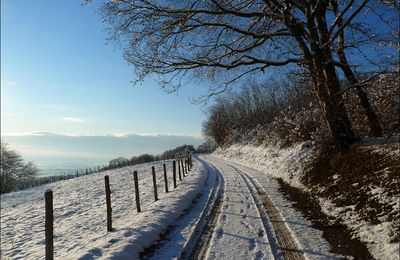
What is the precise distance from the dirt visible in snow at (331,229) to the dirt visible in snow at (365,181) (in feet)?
1.60

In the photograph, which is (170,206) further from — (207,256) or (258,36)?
(258,36)

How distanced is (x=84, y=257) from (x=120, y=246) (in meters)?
0.74

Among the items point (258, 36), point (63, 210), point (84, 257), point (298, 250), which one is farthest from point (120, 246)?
point (63, 210)

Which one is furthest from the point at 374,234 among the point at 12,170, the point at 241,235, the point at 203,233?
the point at 12,170

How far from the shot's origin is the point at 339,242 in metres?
7.16

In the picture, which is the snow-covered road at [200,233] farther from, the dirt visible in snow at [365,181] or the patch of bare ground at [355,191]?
the dirt visible in snow at [365,181]

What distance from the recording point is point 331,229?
8.12 m

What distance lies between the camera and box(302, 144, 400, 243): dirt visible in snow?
25.3ft

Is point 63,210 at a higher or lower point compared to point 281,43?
lower

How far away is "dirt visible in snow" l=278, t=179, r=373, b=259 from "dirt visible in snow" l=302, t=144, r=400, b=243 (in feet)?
1.60

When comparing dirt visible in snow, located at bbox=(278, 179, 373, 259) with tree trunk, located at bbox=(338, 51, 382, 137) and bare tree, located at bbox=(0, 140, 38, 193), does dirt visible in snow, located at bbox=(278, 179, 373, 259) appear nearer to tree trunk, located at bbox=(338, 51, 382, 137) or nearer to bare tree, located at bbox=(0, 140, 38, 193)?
tree trunk, located at bbox=(338, 51, 382, 137)

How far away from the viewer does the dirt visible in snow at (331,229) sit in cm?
655

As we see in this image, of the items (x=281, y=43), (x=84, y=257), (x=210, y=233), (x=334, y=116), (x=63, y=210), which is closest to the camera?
(x=84, y=257)

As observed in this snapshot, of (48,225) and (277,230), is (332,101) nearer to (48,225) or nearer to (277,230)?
(277,230)
